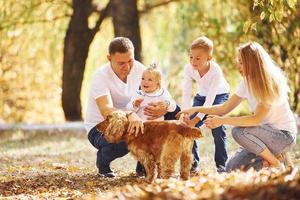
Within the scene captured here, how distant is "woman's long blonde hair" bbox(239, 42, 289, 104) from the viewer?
21.5ft

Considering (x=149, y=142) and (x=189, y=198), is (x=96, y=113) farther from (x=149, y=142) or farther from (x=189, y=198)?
(x=189, y=198)

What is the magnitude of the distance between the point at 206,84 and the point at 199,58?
0.29m

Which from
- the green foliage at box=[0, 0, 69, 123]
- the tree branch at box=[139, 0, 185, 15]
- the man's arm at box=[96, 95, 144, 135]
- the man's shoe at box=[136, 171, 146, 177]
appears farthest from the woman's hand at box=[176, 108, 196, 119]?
the green foliage at box=[0, 0, 69, 123]

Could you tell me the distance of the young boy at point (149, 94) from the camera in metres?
6.79

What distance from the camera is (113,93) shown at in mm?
7348

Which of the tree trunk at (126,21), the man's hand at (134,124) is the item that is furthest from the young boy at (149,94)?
the tree trunk at (126,21)

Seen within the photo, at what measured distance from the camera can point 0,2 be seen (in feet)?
51.8

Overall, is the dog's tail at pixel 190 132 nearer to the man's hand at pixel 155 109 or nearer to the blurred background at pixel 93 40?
the man's hand at pixel 155 109

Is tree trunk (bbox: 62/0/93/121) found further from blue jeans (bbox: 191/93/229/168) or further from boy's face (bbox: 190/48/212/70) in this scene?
boy's face (bbox: 190/48/212/70)

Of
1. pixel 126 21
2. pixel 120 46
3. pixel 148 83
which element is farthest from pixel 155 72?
pixel 126 21

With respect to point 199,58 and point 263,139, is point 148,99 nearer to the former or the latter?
point 199,58

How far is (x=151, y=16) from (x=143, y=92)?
8960 mm

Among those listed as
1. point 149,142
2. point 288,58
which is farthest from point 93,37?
point 149,142

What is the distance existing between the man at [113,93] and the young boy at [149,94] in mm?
53
